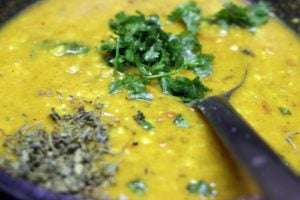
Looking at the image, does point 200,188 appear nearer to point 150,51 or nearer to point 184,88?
point 184,88

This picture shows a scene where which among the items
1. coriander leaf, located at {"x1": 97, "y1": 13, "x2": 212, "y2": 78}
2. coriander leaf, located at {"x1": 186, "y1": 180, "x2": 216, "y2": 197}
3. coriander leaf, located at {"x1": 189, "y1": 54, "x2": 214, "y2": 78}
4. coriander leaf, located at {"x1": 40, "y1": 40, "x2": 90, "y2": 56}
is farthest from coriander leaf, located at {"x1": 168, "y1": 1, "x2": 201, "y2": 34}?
coriander leaf, located at {"x1": 186, "y1": 180, "x2": 216, "y2": 197}

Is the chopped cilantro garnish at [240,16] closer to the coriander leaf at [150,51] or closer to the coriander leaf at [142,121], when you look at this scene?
the coriander leaf at [150,51]

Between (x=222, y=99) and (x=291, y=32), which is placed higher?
(x=222, y=99)

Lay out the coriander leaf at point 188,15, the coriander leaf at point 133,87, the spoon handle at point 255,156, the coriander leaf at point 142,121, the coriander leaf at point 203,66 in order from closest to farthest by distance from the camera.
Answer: the spoon handle at point 255,156 < the coriander leaf at point 142,121 < the coriander leaf at point 133,87 < the coriander leaf at point 203,66 < the coriander leaf at point 188,15

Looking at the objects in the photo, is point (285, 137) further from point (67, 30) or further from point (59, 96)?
point (67, 30)

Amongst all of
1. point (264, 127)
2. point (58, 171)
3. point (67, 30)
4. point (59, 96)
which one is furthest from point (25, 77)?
point (264, 127)

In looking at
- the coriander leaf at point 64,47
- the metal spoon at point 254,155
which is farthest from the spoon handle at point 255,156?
the coriander leaf at point 64,47

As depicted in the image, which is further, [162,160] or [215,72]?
[215,72]
